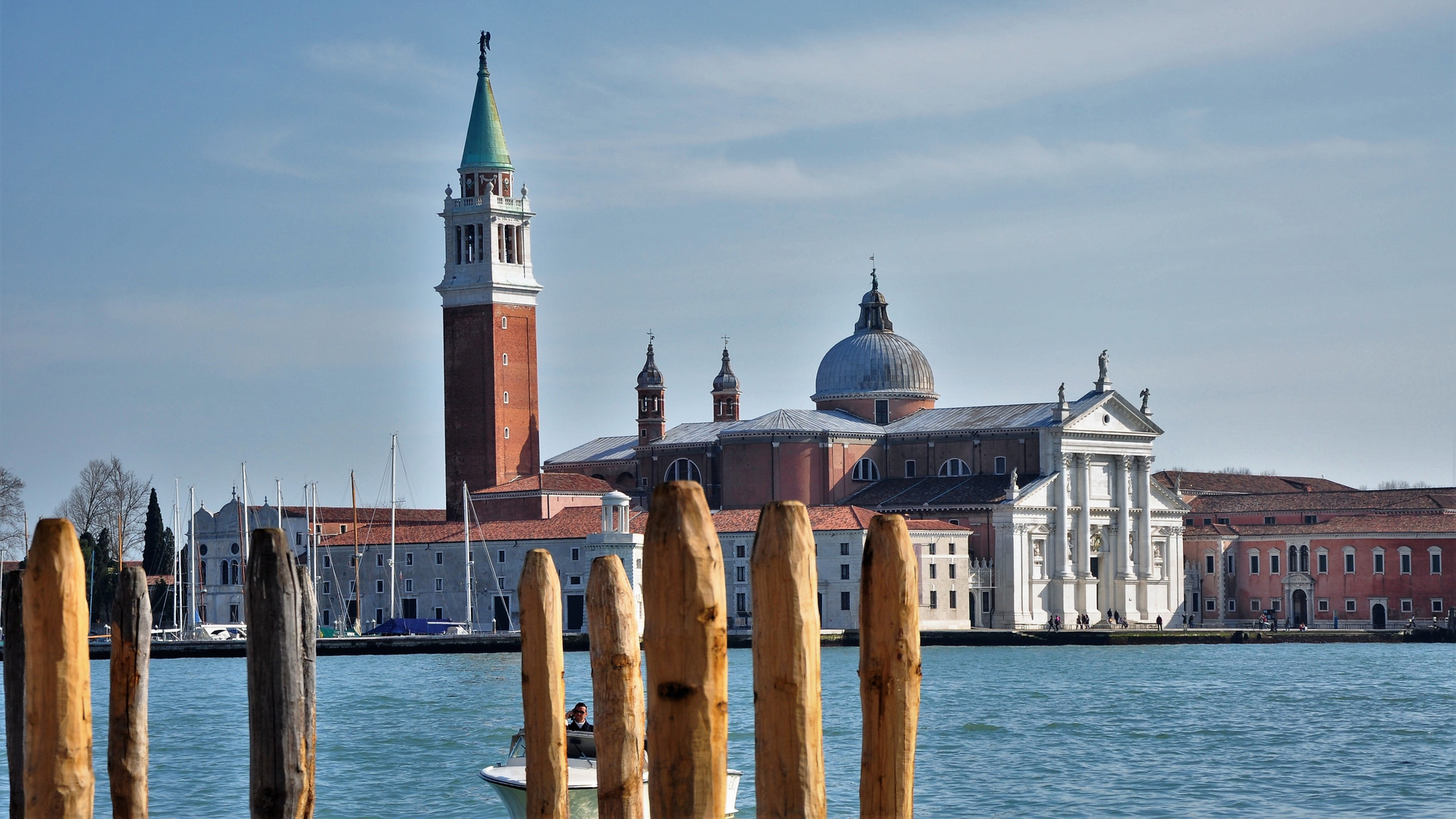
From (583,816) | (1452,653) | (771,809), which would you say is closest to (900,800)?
(771,809)

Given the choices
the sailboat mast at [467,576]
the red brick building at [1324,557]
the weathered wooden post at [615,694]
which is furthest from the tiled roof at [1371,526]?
the weathered wooden post at [615,694]

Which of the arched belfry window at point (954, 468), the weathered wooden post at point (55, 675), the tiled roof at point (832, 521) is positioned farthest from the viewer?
the arched belfry window at point (954, 468)

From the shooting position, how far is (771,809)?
6094 mm

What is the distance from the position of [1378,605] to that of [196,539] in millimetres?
32556

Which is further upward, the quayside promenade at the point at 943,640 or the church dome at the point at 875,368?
the church dome at the point at 875,368

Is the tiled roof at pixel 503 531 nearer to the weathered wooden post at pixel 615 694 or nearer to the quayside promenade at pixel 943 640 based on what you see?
the quayside promenade at pixel 943 640

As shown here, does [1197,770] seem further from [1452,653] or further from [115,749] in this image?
[1452,653]

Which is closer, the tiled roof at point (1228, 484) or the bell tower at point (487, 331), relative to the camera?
the bell tower at point (487, 331)

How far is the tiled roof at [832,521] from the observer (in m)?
52.3

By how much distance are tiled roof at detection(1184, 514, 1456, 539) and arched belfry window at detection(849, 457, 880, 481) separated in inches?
396

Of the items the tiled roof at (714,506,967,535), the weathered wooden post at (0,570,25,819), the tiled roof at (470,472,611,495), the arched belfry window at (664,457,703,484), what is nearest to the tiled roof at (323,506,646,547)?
the tiled roof at (470,472,611,495)

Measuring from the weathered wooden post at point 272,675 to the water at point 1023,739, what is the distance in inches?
419

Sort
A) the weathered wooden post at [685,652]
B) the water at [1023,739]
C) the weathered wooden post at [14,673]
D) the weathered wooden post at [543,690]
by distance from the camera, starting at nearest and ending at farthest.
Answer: the weathered wooden post at [685,652], the weathered wooden post at [543,690], the weathered wooden post at [14,673], the water at [1023,739]

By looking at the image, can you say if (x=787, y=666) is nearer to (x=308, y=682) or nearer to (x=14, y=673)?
(x=308, y=682)
